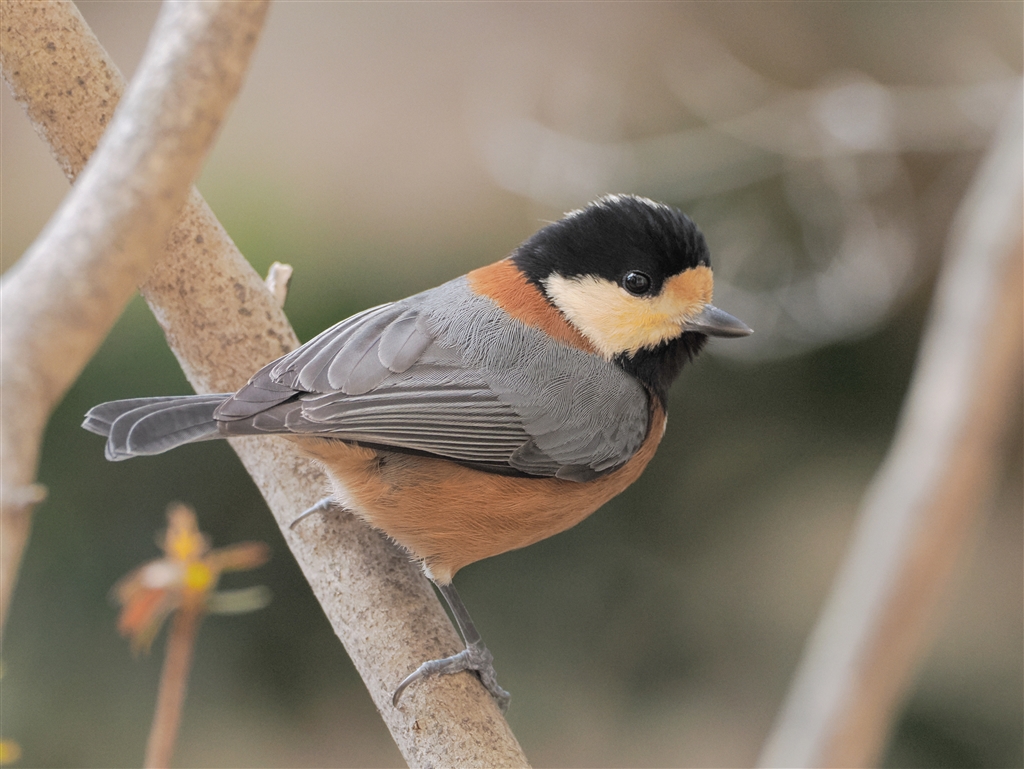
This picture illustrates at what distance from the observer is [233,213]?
3.12 m

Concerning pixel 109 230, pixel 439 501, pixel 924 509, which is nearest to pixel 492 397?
pixel 439 501

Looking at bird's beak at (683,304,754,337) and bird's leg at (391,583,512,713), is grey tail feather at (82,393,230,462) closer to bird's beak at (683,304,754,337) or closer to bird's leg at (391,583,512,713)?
bird's leg at (391,583,512,713)

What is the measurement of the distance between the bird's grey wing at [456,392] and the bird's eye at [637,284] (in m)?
0.14

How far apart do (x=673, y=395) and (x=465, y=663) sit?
72.7 inches

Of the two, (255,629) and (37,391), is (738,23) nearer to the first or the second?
(255,629)

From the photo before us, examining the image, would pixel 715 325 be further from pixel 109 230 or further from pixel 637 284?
pixel 109 230

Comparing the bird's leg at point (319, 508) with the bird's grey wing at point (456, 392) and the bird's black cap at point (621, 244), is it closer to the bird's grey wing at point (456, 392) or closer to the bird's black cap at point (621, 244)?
the bird's grey wing at point (456, 392)

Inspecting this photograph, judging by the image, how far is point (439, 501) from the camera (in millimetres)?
1522

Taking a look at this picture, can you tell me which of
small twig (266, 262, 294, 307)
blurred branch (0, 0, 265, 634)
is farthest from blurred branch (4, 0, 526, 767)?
blurred branch (0, 0, 265, 634)

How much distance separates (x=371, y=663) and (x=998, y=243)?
1.33 m

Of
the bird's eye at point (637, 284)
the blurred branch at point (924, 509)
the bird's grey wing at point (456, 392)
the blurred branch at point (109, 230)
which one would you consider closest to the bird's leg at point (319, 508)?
the bird's grey wing at point (456, 392)

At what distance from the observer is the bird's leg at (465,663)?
1442 millimetres

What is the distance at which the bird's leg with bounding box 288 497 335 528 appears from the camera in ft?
Answer: 5.25

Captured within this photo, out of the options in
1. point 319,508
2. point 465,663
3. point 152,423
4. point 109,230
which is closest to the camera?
point 109,230
